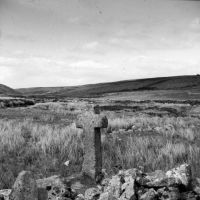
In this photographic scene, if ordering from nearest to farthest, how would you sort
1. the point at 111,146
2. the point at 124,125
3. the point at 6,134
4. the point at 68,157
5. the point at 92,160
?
the point at 92,160 → the point at 68,157 → the point at 111,146 → the point at 6,134 → the point at 124,125

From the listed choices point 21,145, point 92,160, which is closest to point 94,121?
point 92,160

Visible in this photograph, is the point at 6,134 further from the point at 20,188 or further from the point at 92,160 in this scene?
the point at 20,188

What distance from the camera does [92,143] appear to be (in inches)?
297

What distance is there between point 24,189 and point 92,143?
3.58 metres

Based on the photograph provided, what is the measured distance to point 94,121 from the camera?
→ 24.9 feet

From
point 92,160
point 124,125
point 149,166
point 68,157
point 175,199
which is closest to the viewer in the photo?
point 175,199

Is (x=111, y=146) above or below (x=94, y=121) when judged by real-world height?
below

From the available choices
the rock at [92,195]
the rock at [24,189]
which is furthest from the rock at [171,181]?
the rock at [24,189]

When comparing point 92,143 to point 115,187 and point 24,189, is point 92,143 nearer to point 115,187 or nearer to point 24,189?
point 115,187

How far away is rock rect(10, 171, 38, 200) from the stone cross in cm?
337

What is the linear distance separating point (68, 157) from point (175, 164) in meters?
2.76

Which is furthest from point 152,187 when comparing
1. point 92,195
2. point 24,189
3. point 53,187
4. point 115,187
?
point 24,189

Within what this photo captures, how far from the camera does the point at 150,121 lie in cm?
2066

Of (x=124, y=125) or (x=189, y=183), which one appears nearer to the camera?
(x=189, y=183)
